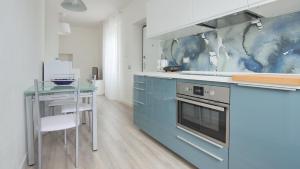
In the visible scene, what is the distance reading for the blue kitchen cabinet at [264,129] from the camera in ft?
3.70

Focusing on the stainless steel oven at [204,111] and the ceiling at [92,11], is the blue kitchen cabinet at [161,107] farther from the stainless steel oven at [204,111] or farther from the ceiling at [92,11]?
the ceiling at [92,11]

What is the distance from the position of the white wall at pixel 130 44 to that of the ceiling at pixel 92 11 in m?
0.32

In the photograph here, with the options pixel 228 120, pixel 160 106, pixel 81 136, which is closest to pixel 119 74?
pixel 81 136

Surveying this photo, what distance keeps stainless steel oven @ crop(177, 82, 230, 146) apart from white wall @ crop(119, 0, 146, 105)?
297 cm

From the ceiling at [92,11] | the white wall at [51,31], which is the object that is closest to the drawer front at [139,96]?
the ceiling at [92,11]

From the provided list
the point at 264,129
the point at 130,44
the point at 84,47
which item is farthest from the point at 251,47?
the point at 84,47

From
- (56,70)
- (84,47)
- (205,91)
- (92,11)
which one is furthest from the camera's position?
(84,47)

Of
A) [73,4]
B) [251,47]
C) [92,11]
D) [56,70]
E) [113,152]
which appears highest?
[92,11]

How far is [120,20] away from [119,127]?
3541 millimetres

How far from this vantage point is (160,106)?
95.7 inches

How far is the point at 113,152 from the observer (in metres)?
2.34

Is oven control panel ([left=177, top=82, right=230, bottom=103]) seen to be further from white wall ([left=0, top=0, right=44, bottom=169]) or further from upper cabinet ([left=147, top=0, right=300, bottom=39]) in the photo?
white wall ([left=0, top=0, right=44, bottom=169])

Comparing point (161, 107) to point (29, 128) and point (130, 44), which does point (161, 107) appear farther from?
point (130, 44)

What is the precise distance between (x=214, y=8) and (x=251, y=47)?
0.54 meters
